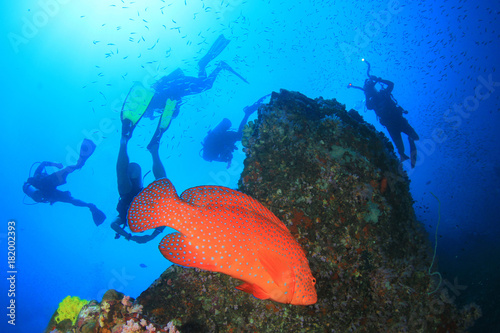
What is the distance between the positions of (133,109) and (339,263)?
981 centimetres

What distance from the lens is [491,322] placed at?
4180 millimetres

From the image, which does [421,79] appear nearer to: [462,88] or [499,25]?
[462,88]

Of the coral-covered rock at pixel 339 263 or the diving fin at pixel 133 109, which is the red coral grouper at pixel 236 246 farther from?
the diving fin at pixel 133 109

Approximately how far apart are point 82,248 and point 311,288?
3619 inches

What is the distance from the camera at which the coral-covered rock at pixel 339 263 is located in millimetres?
2736

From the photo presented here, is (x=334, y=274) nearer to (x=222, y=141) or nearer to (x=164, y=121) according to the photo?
(x=164, y=121)

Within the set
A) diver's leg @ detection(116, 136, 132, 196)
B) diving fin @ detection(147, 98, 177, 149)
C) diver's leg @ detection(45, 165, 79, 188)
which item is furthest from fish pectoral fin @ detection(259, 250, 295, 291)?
diver's leg @ detection(45, 165, 79, 188)

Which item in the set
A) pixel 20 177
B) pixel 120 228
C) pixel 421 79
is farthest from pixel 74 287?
pixel 421 79

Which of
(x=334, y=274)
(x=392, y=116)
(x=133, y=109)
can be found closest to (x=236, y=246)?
(x=334, y=274)

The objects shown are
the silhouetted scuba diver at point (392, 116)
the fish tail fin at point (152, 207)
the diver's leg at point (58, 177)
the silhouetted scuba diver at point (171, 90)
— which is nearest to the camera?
the fish tail fin at point (152, 207)

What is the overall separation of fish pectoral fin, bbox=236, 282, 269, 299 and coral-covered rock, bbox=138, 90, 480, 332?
3.34 ft

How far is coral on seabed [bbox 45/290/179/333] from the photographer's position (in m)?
2.50

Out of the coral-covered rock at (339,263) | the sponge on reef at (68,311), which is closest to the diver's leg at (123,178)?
the sponge on reef at (68,311)

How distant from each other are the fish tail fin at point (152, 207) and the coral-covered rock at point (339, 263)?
4.02 feet
